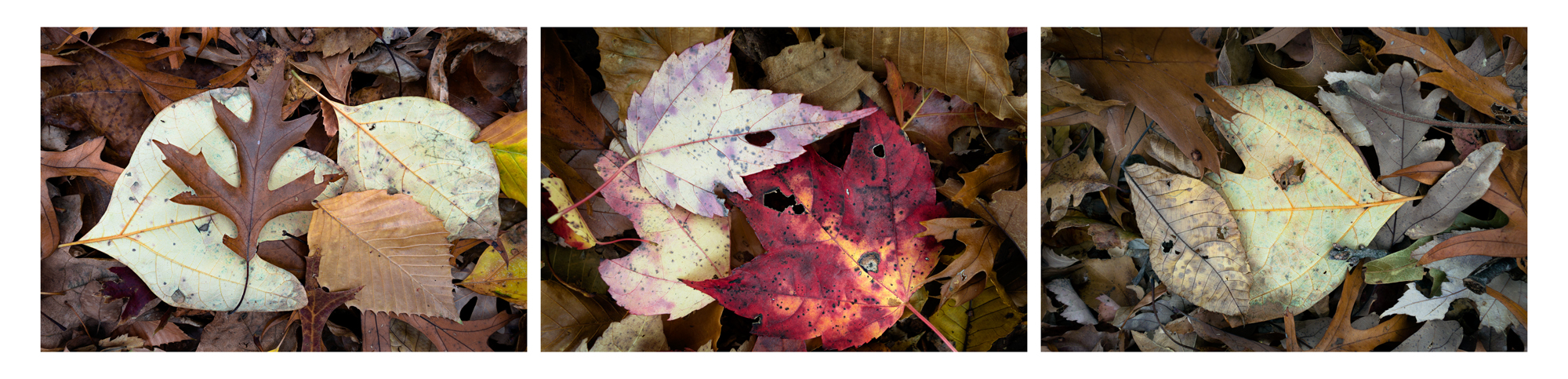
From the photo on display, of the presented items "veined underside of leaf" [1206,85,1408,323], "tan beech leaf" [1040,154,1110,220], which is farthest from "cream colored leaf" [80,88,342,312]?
"veined underside of leaf" [1206,85,1408,323]

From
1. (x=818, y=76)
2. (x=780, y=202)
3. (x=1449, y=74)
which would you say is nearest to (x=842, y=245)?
(x=780, y=202)

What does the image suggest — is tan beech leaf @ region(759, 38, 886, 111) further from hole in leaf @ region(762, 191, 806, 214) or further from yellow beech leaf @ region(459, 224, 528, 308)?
yellow beech leaf @ region(459, 224, 528, 308)

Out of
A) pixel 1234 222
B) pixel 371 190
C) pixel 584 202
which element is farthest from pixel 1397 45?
pixel 371 190

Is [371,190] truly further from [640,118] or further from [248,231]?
[640,118]

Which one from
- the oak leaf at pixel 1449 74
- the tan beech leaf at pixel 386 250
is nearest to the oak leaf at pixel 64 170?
the tan beech leaf at pixel 386 250

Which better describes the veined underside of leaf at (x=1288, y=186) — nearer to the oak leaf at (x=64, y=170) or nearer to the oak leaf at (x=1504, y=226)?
the oak leaf at (x=1504, y=226)

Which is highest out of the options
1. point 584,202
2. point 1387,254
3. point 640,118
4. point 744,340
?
point 640,118
